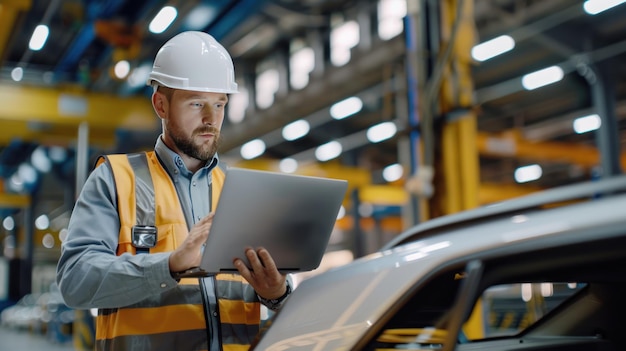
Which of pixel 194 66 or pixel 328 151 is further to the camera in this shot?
pixel 328 151

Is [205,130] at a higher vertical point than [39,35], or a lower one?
lower

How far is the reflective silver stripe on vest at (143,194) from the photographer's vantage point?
1683 millimetres

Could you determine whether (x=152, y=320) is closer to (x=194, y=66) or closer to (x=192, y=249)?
(x=192, y=249)

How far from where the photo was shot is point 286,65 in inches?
645

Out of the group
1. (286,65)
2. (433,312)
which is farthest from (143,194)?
(286,65)

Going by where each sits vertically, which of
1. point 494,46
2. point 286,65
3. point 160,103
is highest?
point 286,65

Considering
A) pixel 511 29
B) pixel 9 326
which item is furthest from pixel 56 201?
pixel 511 29

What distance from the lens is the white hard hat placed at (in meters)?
1.77

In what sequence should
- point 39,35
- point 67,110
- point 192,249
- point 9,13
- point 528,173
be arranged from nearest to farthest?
point 192,249
point 9,13
point 39,35
point 67,110
point 528,173

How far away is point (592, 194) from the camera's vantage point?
1341 millimetres

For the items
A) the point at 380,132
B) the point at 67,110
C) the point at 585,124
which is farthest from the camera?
the point at 380,132

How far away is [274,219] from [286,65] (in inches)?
595

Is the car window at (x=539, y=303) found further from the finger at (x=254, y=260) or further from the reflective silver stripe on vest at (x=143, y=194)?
the reflective silver stripe on vest at (x=143, y=194)

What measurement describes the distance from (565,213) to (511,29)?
36.5 feet
